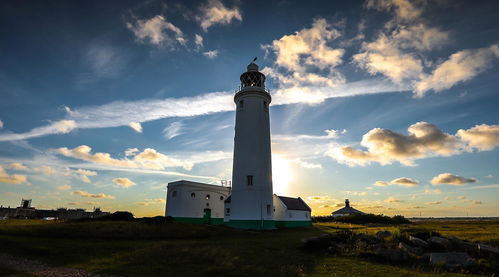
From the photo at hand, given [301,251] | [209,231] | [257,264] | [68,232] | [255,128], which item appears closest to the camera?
[257,264]

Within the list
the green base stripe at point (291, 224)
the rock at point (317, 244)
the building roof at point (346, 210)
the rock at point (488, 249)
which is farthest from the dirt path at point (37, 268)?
the building roof at point (346, 210)

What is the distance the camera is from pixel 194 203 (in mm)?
37531

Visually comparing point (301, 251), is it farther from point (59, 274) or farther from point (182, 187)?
point (182, 187)

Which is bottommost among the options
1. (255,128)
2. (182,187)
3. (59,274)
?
(59,274)

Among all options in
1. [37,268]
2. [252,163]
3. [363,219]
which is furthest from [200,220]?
[363,219]

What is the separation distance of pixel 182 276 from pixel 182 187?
1108 inches

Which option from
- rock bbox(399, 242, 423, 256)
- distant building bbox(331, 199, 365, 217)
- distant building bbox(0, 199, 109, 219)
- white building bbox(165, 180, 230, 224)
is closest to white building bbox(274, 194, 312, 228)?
white building bbox(165, 180, 230, 224)

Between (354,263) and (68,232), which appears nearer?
(354,263)

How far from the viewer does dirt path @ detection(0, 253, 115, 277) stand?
956 centimetres

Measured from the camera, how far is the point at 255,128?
96.7 ft

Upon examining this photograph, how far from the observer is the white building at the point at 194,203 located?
119 feet

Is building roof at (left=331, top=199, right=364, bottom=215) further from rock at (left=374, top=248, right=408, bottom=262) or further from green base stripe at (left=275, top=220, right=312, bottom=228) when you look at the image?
rock at (left=374, top=248, right=408, bottom=262)

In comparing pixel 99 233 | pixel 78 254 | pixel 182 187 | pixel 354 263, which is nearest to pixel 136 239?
pixel 99 233

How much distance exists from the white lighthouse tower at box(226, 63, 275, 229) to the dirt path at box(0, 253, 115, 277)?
61.3ft
